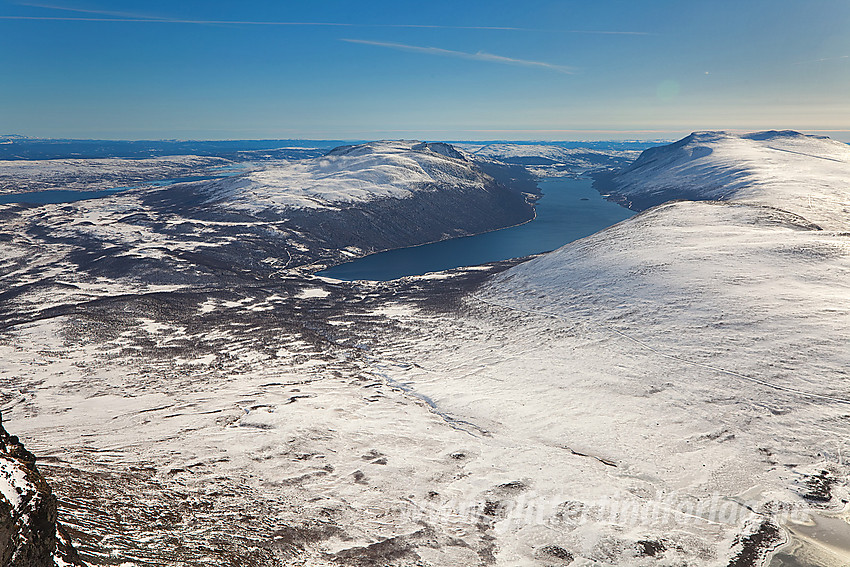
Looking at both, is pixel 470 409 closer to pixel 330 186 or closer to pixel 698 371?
pixel 698 371

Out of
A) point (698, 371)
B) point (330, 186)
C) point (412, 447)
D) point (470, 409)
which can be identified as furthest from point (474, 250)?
point (412, 447)

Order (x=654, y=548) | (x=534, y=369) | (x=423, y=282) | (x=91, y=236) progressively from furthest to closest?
(x=91, y=236) < (x=423, y=282) < (x=534, y=369) < (x=654, y=548)

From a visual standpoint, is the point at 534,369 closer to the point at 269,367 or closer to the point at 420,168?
the point at 269,367

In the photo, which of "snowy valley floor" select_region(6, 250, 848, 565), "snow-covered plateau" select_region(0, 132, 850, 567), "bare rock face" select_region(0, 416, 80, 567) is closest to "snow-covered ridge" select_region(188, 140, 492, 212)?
"snow-covered plateau" select_region(0, 132, 850, 567)

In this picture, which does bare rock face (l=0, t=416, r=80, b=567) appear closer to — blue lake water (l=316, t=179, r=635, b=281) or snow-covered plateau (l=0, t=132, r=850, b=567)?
snow-covered plateau (l=0, t=132, r=850, b=567)

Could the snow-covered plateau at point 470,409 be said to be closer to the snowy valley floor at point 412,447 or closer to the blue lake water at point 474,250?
the snowy valley floor at point 412,447

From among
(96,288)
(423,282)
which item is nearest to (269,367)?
(423,282)
